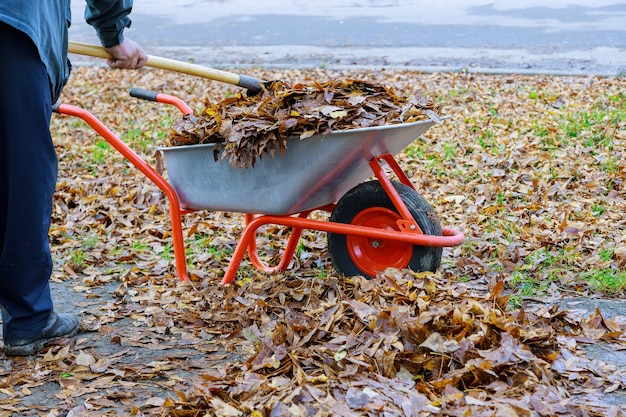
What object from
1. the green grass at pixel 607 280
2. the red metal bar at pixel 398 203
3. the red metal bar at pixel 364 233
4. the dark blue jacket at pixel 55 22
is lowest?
the green grass at pixel 607 280

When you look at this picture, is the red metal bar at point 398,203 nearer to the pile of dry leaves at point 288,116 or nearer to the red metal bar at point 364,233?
the red metal bar at point 364,233

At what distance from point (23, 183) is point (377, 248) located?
1.62 metres

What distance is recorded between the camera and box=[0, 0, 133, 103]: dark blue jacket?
2.97 metres

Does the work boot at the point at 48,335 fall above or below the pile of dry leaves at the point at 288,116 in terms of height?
below

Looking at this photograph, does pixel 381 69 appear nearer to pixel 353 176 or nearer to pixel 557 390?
pixel 353 176

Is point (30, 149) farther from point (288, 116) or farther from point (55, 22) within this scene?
point (288, 116)

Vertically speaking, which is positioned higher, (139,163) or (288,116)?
(288,116)

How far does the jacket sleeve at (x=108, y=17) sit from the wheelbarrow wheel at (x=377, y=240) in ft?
4.18

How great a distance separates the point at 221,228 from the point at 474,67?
4.98 metres

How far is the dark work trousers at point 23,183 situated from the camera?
3.05 m

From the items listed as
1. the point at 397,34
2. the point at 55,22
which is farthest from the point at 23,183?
the point at 397,34

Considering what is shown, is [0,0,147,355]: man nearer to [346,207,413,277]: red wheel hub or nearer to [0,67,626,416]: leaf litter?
[0,67,626,416]: leaf litter

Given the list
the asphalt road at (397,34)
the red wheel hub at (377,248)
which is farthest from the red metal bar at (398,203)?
the asphalt road at (397,34)

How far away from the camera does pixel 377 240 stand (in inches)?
147
